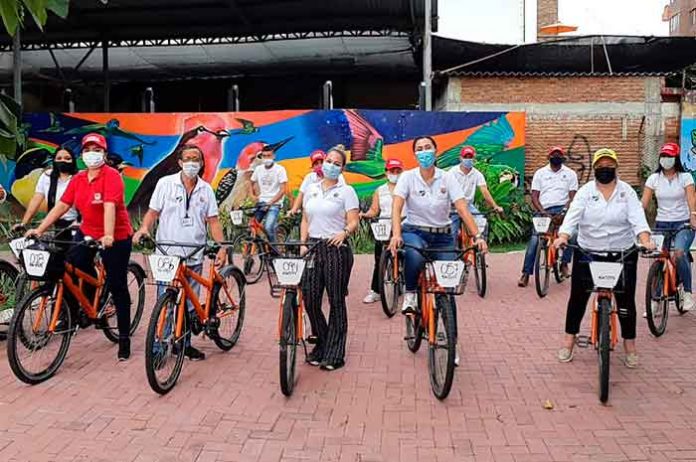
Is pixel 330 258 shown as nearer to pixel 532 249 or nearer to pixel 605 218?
pixel 605 218

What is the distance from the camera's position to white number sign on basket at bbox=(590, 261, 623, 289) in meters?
5.12

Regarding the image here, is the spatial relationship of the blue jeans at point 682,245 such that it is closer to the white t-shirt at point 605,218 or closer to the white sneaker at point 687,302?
the white sneaker at point 687,302

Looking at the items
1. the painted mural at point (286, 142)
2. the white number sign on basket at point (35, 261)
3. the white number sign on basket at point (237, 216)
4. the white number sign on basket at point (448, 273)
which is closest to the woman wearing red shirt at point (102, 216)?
the white number sign on basket at point (35, 261)

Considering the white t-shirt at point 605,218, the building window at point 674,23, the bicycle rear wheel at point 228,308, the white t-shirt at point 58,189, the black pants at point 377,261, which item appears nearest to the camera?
the white t-shirt at point 605,218

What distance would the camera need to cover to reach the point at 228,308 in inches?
245

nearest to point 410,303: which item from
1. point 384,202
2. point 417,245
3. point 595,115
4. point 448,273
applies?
point 417,245

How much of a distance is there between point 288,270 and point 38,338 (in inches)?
79.8

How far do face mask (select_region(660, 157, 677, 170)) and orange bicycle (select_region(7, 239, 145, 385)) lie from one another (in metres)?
5.34

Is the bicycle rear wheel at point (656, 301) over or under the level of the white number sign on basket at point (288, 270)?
under

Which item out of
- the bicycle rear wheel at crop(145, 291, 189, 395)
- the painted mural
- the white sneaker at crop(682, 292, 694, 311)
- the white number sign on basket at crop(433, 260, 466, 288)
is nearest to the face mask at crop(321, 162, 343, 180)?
the white number sign on basket at crop(433, 260, 466, 288)

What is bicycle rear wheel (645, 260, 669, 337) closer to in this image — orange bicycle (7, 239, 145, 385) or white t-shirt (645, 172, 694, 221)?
white t-shirt (645, 172, 694, 221)

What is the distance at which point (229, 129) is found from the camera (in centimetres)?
1387

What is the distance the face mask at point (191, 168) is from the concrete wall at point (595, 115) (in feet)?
32.2

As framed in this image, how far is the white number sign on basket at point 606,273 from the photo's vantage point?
5125 millimetres
